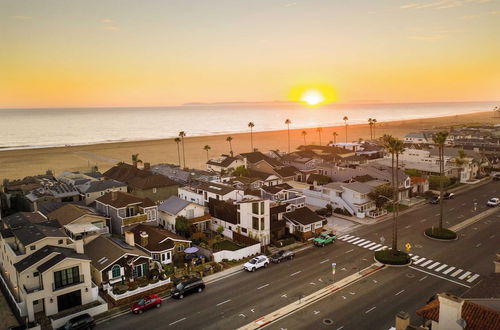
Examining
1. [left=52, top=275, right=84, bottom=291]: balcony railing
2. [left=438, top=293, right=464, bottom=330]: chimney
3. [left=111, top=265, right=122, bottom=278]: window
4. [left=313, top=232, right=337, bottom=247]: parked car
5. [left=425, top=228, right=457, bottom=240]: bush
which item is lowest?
[left=425, top=228, right=457, bottom=240]: bush

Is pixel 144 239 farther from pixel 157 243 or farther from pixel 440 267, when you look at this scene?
pixel 440 267

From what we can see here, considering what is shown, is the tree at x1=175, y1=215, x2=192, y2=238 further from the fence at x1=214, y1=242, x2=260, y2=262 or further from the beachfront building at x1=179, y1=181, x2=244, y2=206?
the fence at x1=214, y1=242, x2=260, y2=262

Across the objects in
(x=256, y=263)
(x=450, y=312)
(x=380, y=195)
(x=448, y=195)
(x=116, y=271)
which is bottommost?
(x=256, y=263)

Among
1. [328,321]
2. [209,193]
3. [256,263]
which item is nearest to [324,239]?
[256,263]

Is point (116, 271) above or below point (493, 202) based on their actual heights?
above

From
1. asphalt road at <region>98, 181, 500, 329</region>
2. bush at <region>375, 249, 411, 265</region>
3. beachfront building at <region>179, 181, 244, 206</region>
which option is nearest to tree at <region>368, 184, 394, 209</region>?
asphalt road at <region>98, 181, 500, 329</region>

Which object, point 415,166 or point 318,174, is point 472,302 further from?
point 415,166

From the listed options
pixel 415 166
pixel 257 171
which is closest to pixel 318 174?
pixel 257 171
